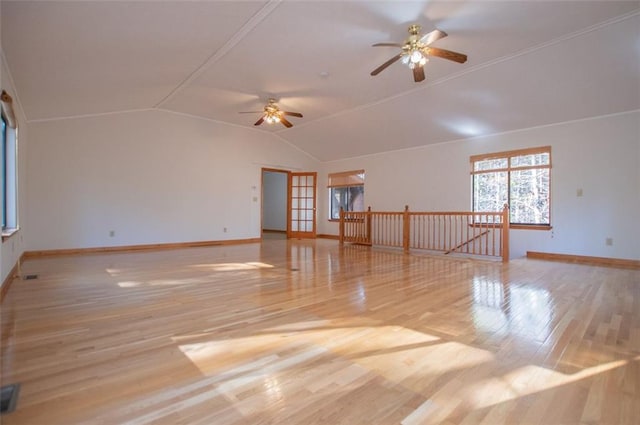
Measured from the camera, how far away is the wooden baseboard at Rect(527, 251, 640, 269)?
5.09 m

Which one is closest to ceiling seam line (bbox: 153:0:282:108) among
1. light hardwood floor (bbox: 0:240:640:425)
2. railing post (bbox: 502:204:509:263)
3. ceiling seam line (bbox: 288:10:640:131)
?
light hardwood floor (bbox: 0:240:640:425)

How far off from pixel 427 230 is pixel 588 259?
3039 mm

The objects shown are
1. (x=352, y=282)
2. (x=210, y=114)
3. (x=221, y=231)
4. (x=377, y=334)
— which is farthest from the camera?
(x=221, y=231)

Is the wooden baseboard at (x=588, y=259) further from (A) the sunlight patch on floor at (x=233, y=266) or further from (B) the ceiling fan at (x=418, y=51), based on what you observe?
(A) the sunlight patch on floor at (x=233, y=266)

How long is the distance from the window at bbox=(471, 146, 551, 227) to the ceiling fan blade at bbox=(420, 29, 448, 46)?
4.12 meters

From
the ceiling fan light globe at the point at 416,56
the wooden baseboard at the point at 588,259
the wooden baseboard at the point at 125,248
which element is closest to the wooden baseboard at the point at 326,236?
the wooden baseboard at the point at 125,248

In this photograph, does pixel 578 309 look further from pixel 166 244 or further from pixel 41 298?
pixel 166 244

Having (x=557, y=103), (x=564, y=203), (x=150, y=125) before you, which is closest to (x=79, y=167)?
(x=150, y=125)

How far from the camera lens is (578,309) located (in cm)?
281

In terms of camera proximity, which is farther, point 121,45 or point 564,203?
point 564,203

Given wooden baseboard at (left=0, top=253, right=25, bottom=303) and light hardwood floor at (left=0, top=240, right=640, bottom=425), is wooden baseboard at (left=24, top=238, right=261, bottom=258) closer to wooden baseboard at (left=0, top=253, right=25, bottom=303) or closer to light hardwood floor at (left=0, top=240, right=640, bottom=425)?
wooden baseboard at (left=0, top=253, right=25, bottom=303)

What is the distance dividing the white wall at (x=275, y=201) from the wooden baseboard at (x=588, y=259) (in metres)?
8.40

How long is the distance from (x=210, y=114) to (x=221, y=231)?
2871mm

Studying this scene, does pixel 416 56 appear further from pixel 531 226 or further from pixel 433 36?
pixel 531 226
